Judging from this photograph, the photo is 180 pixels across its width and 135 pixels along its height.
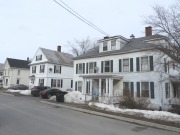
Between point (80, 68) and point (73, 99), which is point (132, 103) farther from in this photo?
point (80, 68)

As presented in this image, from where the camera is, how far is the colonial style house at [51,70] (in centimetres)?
3275

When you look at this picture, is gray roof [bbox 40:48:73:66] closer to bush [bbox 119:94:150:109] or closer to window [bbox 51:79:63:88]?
window [bbox 51:79:63:88]

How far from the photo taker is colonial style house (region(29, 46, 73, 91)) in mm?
32750

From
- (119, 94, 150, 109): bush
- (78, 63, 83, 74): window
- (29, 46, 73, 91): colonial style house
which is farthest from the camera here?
(29, 46, 73, 91): colonial style house

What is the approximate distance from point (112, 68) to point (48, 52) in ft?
61.7

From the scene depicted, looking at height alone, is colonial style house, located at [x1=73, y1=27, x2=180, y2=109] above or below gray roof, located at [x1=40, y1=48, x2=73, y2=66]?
below

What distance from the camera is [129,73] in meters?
19.9

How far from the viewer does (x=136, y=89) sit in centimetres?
1906

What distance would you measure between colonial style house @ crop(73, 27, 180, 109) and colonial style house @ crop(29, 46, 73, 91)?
31.8 feet

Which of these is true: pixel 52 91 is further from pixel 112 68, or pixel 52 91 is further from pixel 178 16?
pixel 178 16

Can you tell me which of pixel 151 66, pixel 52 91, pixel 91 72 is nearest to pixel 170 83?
pixel 151 66

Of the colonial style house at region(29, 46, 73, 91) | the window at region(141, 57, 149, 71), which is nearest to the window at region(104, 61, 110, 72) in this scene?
the window at region(141, 57, 149, 71)

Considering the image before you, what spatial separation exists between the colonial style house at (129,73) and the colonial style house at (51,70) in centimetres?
971

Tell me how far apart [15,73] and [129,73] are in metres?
36.7
